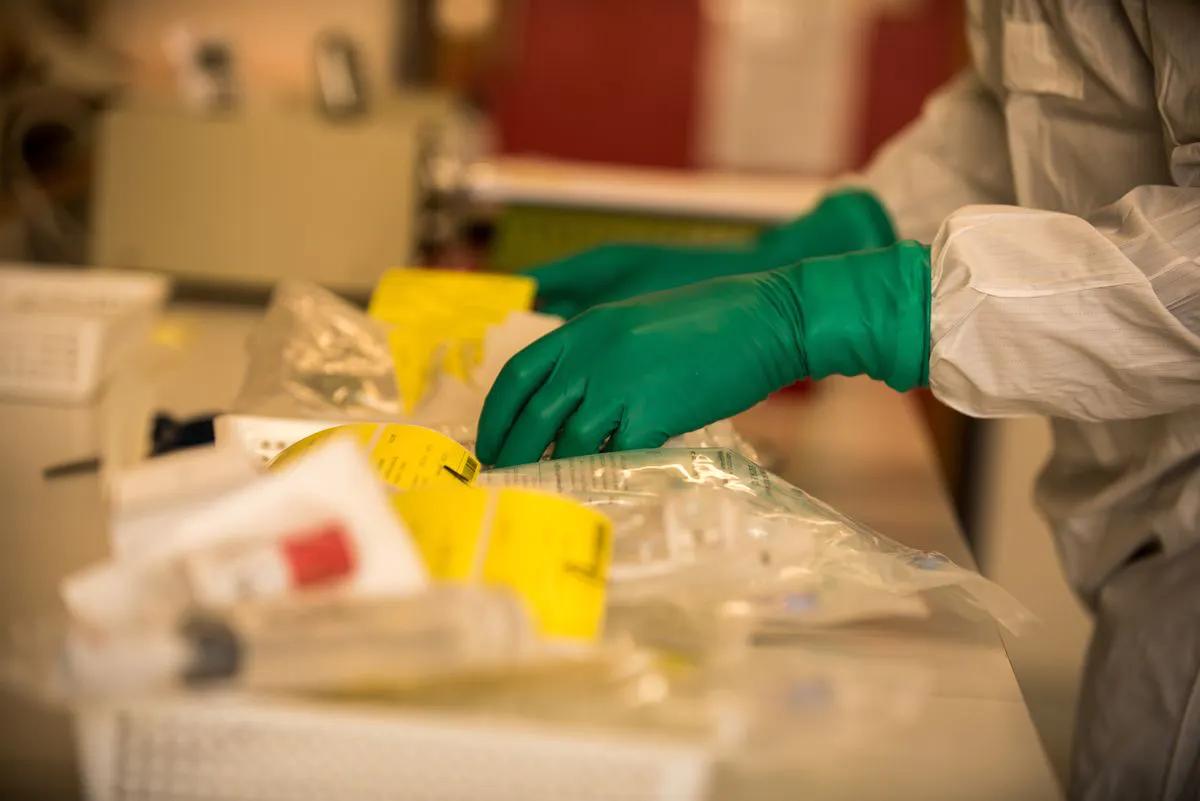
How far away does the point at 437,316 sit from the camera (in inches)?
39.5

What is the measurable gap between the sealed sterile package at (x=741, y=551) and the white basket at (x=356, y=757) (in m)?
0.13

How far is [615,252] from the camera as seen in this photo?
1.27 metres

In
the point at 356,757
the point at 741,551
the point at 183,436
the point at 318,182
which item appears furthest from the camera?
the point at 318,182

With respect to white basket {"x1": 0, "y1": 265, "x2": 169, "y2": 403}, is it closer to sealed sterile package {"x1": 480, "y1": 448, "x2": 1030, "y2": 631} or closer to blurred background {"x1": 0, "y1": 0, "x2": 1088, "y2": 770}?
blurred background {"x1": 0, "y1": 0, "x2": 1088, "y2": 770}

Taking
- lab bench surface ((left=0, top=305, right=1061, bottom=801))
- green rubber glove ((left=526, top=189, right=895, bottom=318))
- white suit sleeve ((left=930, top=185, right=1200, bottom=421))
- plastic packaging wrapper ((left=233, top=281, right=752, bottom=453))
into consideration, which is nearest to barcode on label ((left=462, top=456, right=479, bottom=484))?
plastic packaging wrapper ((left=233, top=281, right=752, bottom=453))

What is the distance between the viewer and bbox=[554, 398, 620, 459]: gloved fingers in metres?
0.79

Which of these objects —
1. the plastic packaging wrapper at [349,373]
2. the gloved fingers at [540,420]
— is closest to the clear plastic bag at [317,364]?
the plastic packaging wrapper at [349,373]

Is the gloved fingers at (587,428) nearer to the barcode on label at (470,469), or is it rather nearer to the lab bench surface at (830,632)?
the barcode on label at (470,469)

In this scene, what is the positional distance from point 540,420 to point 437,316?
10.1 inches

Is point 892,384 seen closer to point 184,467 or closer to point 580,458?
point 580,458

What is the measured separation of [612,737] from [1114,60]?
755 millimetres

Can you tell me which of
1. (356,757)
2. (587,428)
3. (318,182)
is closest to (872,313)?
(587,428)

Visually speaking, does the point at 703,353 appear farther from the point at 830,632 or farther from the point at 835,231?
the point at 835,231

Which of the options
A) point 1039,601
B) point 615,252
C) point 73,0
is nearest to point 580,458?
point 615,252
